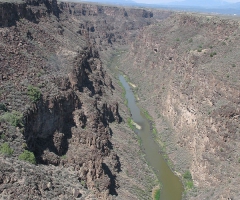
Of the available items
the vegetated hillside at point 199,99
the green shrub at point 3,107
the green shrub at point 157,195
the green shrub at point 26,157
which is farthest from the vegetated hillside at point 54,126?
the vegetated hillside at point 199,99

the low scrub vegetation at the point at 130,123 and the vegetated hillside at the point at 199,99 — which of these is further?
the low scrub vegetation at the point at 130,123

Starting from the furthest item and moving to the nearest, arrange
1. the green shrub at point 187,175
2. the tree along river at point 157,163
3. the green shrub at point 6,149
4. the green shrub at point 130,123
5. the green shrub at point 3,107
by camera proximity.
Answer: the green shrub at point 130,123 < the green shrub at point 187,175 < the tree along river at point 157,163 < the green shrub at point 3,107 < the green shrub at point 6,149

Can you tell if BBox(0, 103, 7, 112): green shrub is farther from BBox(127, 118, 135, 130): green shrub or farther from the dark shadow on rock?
BBox(127, 118, 135, 130): green shrub

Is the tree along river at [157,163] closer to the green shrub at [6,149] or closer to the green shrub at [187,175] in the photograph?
the green shrub at [187,175]

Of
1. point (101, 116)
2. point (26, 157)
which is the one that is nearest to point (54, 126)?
point (26, 157)

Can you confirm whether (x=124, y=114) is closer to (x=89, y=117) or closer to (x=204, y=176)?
(x=89, y=117)

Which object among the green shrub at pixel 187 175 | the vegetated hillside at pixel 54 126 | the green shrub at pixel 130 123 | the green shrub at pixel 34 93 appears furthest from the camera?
the green shrub at pixel 130 123

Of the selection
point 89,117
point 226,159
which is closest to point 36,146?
point 89,117

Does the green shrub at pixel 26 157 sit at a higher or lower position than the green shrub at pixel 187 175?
higher
